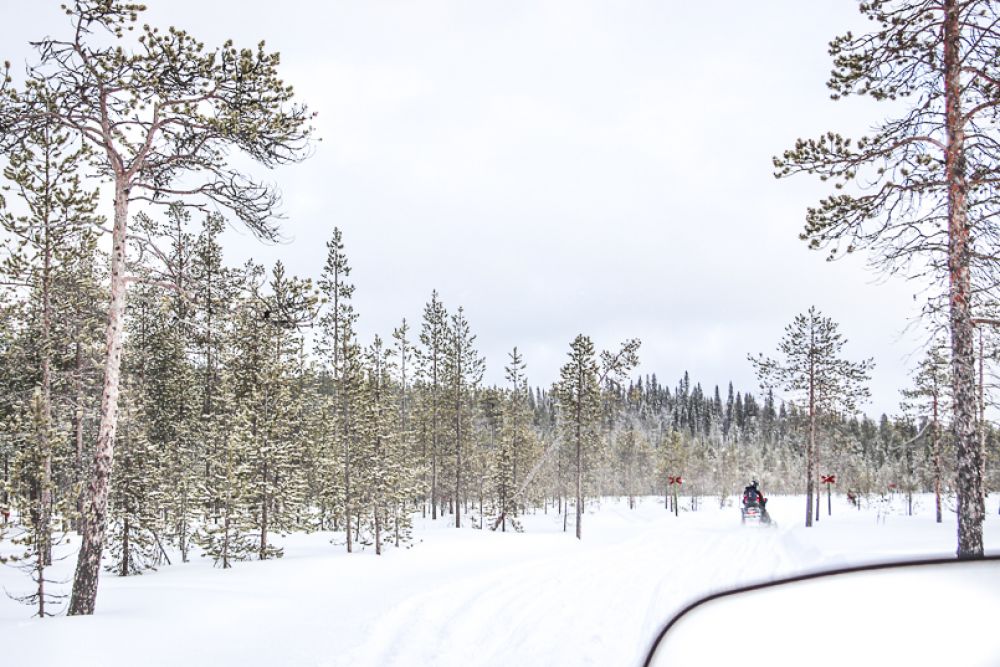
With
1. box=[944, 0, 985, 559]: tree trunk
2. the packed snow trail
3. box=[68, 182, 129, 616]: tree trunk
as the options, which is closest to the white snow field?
the packed snow trail

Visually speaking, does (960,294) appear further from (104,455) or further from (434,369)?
(434,369)

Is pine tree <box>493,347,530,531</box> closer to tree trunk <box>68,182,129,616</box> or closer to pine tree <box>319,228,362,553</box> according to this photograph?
pine tree <box>319,228,362,553</box>

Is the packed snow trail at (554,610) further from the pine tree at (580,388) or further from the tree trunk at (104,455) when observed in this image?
the pine tree at (580,388)

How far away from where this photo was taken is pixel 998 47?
27.3ft

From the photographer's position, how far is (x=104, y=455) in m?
9.98

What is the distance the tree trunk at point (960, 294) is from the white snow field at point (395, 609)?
67.4 inches

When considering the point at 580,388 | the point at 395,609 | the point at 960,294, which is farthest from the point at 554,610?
the point at 580,388

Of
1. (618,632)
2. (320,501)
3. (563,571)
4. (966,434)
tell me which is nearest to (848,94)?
(966,434)

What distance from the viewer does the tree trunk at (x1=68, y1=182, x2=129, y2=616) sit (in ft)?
31.8

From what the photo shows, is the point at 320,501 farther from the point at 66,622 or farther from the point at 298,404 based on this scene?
the point at 66,622

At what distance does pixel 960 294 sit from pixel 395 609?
11392 mm

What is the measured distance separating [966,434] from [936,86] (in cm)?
565

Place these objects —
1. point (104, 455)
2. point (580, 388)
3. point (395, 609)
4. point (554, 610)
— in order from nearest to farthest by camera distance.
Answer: point (104, 455) → point (554, 610) → point (395, 609) → point (580, 388)

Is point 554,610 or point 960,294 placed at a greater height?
point 960,294
